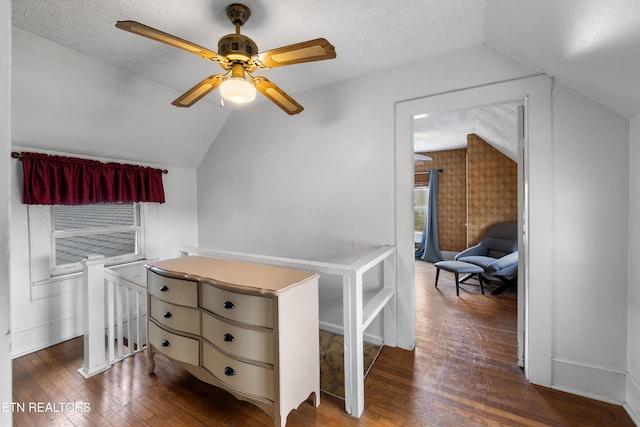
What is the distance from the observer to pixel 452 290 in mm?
3725

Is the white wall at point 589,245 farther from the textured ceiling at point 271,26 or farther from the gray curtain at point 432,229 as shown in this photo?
the gray curtain at point 432,229

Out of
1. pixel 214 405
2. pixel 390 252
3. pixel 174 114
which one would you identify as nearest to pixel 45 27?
pixel 174 114

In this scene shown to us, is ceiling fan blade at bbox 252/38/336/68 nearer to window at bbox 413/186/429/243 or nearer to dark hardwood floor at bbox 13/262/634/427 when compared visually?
dark hardwood floor at bbox 13/262/634/427

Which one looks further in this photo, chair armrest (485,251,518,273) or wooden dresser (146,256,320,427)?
chair armrest (485,251,518,273)

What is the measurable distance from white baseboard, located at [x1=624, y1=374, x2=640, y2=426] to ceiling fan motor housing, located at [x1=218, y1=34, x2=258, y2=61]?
9.44 ft

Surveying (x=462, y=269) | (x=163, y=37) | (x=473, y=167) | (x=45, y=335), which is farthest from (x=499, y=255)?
(x=45, y=335)

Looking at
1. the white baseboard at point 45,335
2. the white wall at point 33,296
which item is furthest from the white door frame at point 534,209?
the white baseboard at point 45,335

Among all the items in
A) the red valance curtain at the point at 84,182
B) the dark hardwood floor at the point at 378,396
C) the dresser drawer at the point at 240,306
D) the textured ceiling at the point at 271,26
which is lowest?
the dark hardwood floor at the point at 378,396

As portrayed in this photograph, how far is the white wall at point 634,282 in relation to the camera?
1577 mm

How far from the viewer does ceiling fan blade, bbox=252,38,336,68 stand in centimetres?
132

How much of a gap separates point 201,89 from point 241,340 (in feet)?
4.98

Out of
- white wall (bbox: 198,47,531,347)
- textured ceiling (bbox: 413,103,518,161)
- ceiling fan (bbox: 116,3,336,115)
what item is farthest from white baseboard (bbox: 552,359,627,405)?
ceiling fan (bbox: 116,3,336,115)

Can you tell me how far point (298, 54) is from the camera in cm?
143

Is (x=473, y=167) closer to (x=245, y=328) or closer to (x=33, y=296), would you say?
(x=245, y=328)
